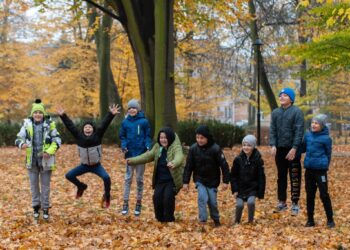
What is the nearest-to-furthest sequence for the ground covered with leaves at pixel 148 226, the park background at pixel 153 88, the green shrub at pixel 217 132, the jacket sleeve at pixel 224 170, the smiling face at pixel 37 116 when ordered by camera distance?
the ground covered with leaves at pixel 148 226
the park background at pixel 153 88
the jacket sleeve at pixel 224 170
the smiling face at pixel 37 116
the green shrub at pixel 217 132

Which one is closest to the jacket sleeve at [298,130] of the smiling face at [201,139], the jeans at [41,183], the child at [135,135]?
the smiling face at [201,139]

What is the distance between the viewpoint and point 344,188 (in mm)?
12180

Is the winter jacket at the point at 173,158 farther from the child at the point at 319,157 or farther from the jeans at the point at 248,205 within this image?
the child at the point at 319,157

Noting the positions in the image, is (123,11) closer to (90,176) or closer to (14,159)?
(90,176)

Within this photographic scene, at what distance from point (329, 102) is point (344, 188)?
2994cm

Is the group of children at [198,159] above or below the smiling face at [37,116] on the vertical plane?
below

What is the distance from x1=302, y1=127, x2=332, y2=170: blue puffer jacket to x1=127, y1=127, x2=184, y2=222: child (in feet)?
6.13

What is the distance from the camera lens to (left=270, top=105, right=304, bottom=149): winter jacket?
7.89 metres

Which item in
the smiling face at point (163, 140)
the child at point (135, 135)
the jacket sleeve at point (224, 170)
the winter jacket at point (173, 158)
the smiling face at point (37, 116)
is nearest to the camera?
the jacket sleeve at point (224, 170)

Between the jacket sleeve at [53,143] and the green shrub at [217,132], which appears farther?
the green shrub at [217,132]

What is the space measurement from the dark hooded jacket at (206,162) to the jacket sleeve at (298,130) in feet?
4.13

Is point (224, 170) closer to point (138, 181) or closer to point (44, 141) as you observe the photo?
point (138, 181)

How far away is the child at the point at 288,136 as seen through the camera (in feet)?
25.9

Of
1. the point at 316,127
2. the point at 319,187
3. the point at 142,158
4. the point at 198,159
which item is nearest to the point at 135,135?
the point at 142,158
